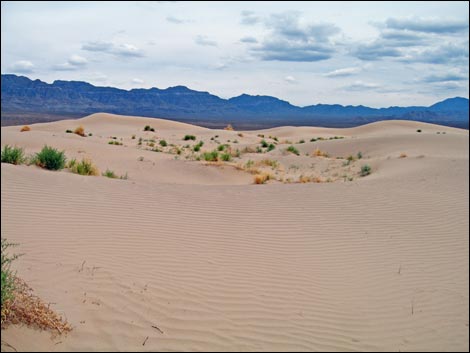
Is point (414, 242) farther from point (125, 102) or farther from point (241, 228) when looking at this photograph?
point (125, 102)

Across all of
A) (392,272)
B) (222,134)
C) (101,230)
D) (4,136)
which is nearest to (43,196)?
(101,230)

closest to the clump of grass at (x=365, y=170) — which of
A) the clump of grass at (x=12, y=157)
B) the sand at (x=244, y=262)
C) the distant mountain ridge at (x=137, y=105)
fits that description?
the sand at (x=244, y=262)

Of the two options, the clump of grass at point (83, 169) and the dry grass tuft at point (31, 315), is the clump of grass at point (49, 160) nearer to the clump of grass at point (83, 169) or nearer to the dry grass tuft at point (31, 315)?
the clump of grass at point (83, 169)

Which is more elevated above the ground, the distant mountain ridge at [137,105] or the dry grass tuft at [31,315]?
the distant mountain ridge at [137,105]

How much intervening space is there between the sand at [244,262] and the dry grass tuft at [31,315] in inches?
5.4

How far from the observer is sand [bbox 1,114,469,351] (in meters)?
5.86

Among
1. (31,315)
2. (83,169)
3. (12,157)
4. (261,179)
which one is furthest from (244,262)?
(12,157)

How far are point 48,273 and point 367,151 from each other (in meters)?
23.8

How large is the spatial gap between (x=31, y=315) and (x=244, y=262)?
3.75 m

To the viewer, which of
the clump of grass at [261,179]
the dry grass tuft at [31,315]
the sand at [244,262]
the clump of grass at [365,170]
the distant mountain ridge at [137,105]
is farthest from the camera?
the distant mountain ridge at [137,105]

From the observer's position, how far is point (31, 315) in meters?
5.12

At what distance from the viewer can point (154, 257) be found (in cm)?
809

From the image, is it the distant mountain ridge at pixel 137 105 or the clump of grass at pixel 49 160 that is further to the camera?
the distant mountain ridge at pixel 137 105

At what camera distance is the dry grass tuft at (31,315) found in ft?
16.4
